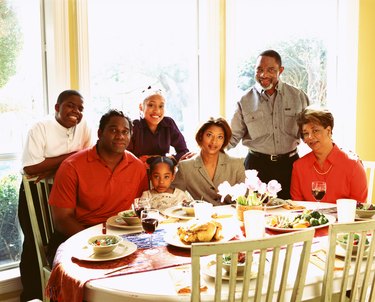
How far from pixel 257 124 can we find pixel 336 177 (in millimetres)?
863

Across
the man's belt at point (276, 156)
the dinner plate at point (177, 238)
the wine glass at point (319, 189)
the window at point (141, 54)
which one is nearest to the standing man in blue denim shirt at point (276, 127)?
the man's belt at point (276, 156)

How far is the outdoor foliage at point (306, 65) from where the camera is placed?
411cm

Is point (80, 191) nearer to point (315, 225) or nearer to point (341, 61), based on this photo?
point (315, 225)

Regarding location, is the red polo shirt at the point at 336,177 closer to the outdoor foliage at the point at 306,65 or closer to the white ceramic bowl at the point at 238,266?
the white ceramic bowl at the point at 238,266

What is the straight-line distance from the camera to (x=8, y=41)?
2.90m

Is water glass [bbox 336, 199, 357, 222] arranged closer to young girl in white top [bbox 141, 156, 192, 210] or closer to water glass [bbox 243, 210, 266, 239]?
water glass [bbox 243, 210, 266, 239]

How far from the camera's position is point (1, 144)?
2.93 m

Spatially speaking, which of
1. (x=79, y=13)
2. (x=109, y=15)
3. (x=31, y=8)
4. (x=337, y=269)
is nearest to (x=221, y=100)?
(x=109, y=15)

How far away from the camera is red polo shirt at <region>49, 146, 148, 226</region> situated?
232 cm

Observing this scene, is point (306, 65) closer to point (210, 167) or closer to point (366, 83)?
point (366, 83)

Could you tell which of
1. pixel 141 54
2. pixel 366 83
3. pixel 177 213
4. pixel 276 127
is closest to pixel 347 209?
pixel 177 213

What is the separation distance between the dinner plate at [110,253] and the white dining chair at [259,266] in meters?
0.46

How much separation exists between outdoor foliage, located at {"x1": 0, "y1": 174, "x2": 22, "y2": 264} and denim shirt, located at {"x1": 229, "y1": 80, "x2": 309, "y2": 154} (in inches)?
62.9

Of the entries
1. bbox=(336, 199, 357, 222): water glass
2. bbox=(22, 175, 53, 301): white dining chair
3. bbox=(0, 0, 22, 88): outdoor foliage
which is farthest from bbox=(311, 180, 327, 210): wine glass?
bbox=(0, 0, 22, 88): outdoor foliage
